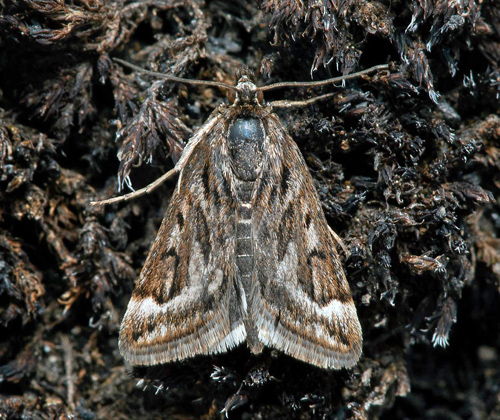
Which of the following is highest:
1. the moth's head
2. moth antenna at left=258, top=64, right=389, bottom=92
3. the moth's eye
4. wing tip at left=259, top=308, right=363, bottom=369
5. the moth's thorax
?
moth antenna at left=258, top=64, right=389, bottom=92

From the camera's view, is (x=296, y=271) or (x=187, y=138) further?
(x=187, y=138)

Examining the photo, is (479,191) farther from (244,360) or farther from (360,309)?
(244,360)

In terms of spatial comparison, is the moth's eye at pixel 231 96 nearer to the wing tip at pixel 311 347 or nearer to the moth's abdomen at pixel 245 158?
the moth's abdomen at pixel 245 158

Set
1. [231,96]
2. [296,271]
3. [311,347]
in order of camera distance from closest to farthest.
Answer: [311,347]
[296,271]
[231,96]

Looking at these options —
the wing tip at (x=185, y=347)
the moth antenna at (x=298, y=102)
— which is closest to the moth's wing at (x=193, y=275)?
the wing tip at (x=185, y=347)

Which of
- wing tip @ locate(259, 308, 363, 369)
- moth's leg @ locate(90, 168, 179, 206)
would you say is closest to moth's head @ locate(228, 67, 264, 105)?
moth's leg @ locate(90, 168, 179, 206)

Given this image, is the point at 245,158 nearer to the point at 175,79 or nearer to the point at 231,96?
the point at 231,96

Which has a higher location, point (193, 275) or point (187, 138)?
point (187, 138)

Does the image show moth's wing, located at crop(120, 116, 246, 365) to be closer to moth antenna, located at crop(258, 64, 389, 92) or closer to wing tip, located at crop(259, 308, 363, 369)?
wing tip, located at crop(259, 308, 363, 369)

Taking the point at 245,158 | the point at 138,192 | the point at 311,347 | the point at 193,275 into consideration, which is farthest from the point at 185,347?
the point at 245,158
